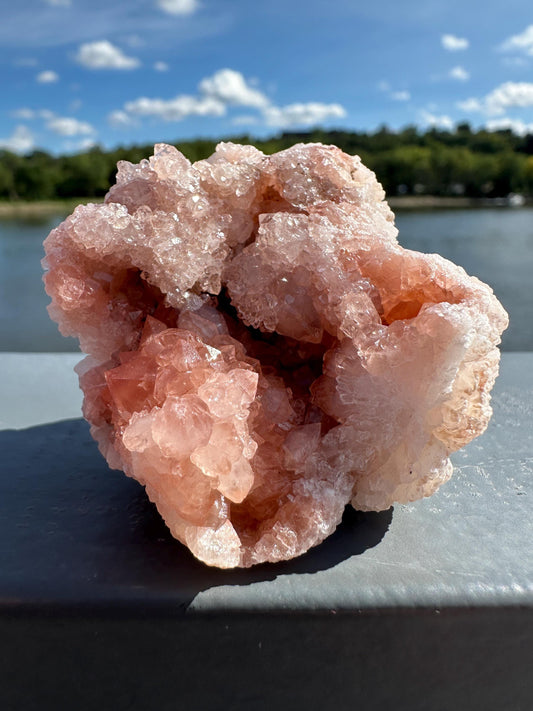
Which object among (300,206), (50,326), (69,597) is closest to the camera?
(69,597)

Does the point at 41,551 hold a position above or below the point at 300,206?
below

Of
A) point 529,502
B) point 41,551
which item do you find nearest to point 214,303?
point 41,551

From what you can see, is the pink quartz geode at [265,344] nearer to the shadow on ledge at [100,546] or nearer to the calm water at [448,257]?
the shadow on ledge at [100,546]

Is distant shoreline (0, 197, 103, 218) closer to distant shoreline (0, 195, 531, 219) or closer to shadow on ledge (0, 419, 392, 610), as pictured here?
distant shoreline (0, 195, 531, 219)

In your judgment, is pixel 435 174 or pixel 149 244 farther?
pixel 435 174

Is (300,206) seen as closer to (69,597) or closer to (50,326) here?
(69,597)

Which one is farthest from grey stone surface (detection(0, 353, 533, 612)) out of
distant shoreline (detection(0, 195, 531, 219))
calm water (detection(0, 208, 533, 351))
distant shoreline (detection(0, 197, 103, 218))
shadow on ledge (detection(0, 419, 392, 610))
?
distant shoreline (detection(0, 197, 103, 218))

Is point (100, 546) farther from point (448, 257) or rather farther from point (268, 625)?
point (448, 257)

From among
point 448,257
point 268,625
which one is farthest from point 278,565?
point 448,257
